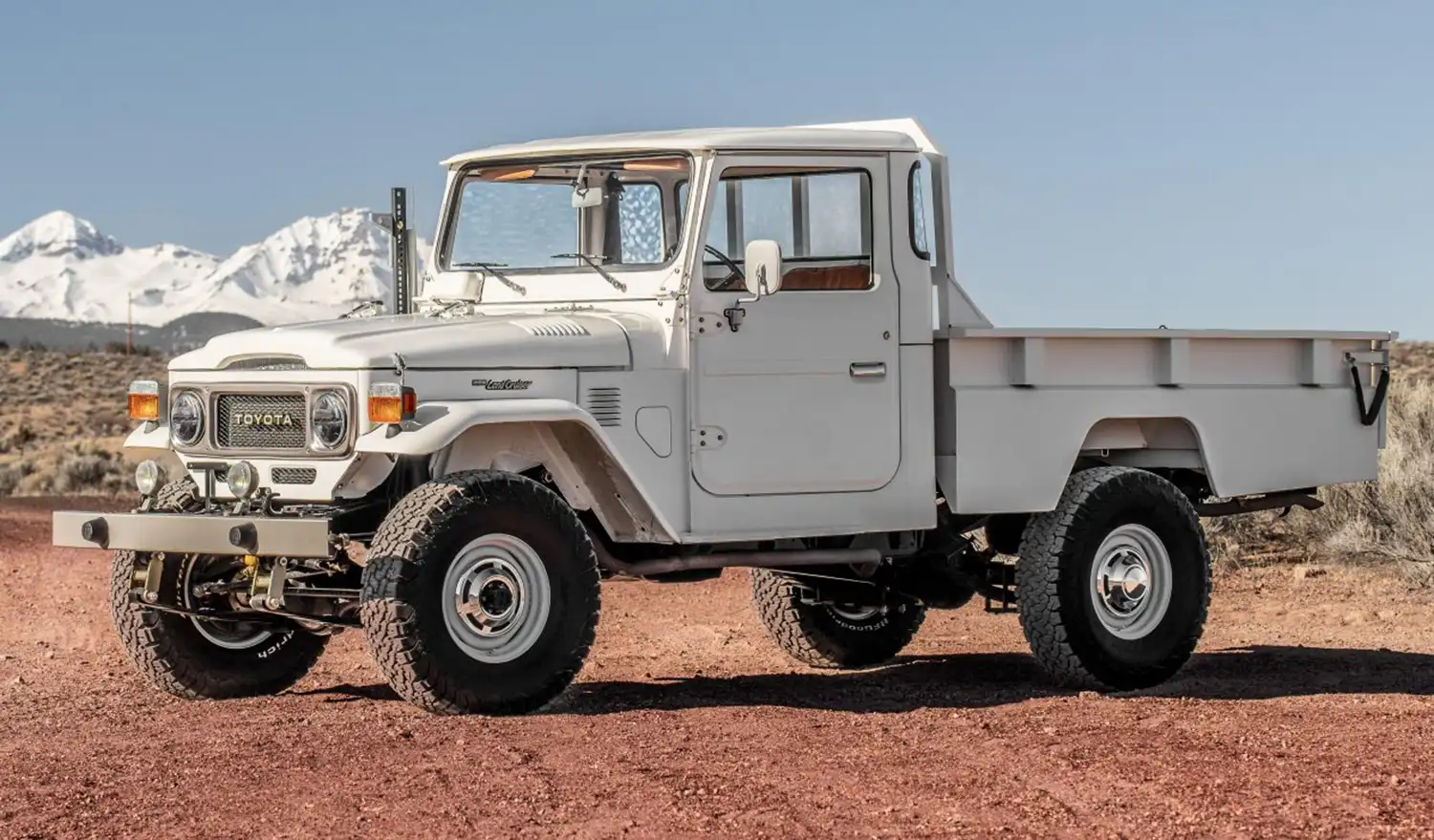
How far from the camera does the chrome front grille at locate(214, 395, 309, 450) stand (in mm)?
8352

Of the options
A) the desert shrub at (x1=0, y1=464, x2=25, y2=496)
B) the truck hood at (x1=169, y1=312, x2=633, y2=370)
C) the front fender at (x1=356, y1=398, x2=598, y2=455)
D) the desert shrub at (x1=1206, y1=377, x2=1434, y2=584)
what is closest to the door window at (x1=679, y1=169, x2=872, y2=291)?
the truck hood at (x1=169, y1=312, x2=633, y2=370)

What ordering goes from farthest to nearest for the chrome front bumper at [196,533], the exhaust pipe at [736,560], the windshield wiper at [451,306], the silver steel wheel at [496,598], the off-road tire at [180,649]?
the windshield wiper at [451,306] → the exhaust pipe at [736,560] → the off-road tire at [180,649] → the silver steel wheel at [496,598] → the chrome front bumper at [196,533]

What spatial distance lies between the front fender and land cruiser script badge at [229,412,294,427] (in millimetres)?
500

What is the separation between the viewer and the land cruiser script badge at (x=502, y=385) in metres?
8.34

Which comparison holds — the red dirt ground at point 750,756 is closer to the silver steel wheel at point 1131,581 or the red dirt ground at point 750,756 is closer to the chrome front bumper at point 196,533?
the silver steel wheel at point 1131,581

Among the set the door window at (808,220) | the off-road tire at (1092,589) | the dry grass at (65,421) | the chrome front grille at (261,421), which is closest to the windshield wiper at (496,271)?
the door window at (808,220)

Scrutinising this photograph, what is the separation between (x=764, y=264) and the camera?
879cm

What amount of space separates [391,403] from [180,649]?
1870 millimetres

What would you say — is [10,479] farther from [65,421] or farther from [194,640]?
[194,640]

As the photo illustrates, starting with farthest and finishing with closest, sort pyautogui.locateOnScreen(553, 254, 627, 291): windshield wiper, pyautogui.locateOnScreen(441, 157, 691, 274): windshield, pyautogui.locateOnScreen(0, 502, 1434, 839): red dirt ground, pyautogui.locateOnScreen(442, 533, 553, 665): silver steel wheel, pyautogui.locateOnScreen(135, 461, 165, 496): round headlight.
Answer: pyautogui.locateOnScreen(441, 157, 691, 274): windshield < pyautogui.locateOnScreen(553, 254, 627, 291): windshield wiper < pyautogui.locateOnScreen(135, 461, 165, 496): round headlight < pyautogui.locateOnScreen(442, 533, 553, 665): silver steel wheel < pyautogui.locateOnScreen(0, 502, 1434, 839): red dirt ground

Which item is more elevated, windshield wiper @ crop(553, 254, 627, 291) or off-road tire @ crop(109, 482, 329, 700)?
windshield wiper @ crop(553, 254, 627, 291)

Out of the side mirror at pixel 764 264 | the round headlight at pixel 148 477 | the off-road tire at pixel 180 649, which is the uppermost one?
the side mirror at pixel 764 264

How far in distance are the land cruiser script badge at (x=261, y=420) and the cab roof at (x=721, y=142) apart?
183 cm

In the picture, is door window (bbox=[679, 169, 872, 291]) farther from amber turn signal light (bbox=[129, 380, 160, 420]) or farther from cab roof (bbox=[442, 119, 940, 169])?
amber turn signal light (bbox=[129, 380, 160, 420])
